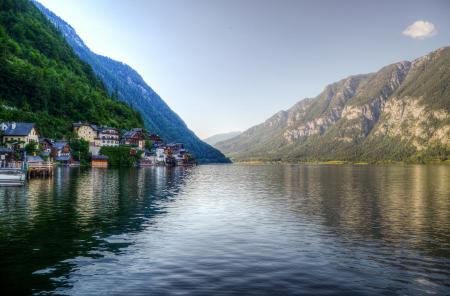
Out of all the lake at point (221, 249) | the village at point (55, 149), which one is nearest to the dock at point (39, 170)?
the village at point (55, 149)

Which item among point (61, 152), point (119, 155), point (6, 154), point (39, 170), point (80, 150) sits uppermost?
point (80, 150)

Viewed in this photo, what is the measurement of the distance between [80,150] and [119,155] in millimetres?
19101

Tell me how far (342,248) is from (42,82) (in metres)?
194

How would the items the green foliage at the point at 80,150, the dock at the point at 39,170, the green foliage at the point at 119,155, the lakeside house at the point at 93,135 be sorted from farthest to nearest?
1. the lakeside house at the point at 93,135
2. the green foliage at the point at 119,155
3. the green foliage at the point at 80,150
4. the dock at the point at 39,170

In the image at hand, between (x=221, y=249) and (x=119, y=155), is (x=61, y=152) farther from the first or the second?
(x=221, y=249)

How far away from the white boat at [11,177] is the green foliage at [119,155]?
108m

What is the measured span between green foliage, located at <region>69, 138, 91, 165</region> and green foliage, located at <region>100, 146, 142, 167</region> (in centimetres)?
817

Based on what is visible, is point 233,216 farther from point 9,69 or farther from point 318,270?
point 9,69

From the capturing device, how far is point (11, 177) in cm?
7706

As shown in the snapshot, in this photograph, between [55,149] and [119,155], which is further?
[119,155]

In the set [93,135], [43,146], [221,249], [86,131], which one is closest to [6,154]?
[43,146]

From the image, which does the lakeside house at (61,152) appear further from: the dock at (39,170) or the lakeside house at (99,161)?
the dock at (39,170)

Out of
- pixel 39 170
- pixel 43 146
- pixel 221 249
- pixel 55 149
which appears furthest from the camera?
pixel 55 149

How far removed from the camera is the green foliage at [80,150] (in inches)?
6899
